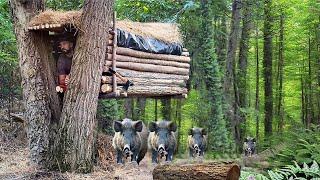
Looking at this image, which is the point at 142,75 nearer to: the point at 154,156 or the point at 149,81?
the point at 149,81

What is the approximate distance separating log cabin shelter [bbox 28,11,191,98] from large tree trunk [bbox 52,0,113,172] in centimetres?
26

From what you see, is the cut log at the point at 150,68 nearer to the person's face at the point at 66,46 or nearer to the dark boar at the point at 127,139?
the person's face at the point at 66,46

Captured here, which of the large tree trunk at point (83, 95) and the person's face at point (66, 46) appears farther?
the person's face at point (66, 46)

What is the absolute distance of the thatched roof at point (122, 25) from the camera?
788 cm

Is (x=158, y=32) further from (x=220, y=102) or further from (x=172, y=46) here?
(x=220, y=102)

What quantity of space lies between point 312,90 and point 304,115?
2.45 meters

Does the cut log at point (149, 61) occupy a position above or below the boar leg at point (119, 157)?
above

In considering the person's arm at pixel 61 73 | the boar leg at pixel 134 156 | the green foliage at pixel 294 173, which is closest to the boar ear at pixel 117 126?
the boar leg at pixel 134 156

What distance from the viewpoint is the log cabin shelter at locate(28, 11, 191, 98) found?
8.05m

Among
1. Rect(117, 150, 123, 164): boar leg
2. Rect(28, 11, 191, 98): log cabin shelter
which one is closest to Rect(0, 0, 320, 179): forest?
Rect(117, 150, 123, 164): boar leg

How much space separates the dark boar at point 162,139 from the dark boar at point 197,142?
63 cm

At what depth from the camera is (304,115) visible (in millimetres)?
20969

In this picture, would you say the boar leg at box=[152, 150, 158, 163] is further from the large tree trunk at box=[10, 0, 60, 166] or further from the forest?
the large tree trunk at box=[10, 0, 60, 166]

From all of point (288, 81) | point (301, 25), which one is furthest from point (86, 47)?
point (288, 81)
